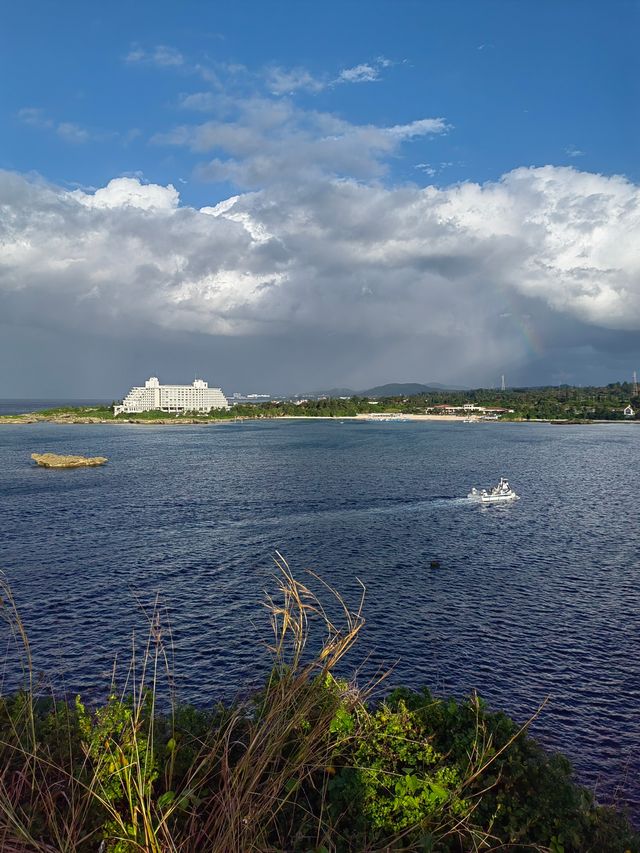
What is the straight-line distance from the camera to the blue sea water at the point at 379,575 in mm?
23047

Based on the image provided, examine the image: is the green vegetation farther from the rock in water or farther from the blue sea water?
the rock in water

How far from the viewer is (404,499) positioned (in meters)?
62.1

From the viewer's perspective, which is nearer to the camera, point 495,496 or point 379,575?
point 379,575

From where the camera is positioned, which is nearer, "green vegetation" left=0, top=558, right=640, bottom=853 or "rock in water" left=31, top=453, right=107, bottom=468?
"green vegetation" left=0, top=558, right=640, bottom=853

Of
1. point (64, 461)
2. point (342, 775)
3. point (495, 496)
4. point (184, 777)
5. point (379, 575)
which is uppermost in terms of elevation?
point (184, 777)

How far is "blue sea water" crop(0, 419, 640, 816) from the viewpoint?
907 inches

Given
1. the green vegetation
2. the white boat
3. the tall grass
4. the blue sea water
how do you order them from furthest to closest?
the white boat
the blue sea water
the green vegetation
the tall grass

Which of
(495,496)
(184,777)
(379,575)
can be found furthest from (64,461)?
(184,777)

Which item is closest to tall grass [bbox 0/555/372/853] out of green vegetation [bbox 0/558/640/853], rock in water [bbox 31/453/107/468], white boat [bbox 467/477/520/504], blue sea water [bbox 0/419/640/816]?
green vegetation [bbox 0/558/640/853]

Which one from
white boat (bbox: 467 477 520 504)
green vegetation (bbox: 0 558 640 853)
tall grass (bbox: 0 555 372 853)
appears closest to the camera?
tall grass (bbox: 0 555 372 853)

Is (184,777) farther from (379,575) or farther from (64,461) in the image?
(64,461)

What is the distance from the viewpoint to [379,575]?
37156mm

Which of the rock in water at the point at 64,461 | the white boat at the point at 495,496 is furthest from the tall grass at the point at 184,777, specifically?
the rock in water at the point at 64,461

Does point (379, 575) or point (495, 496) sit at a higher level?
point (495, 496)
